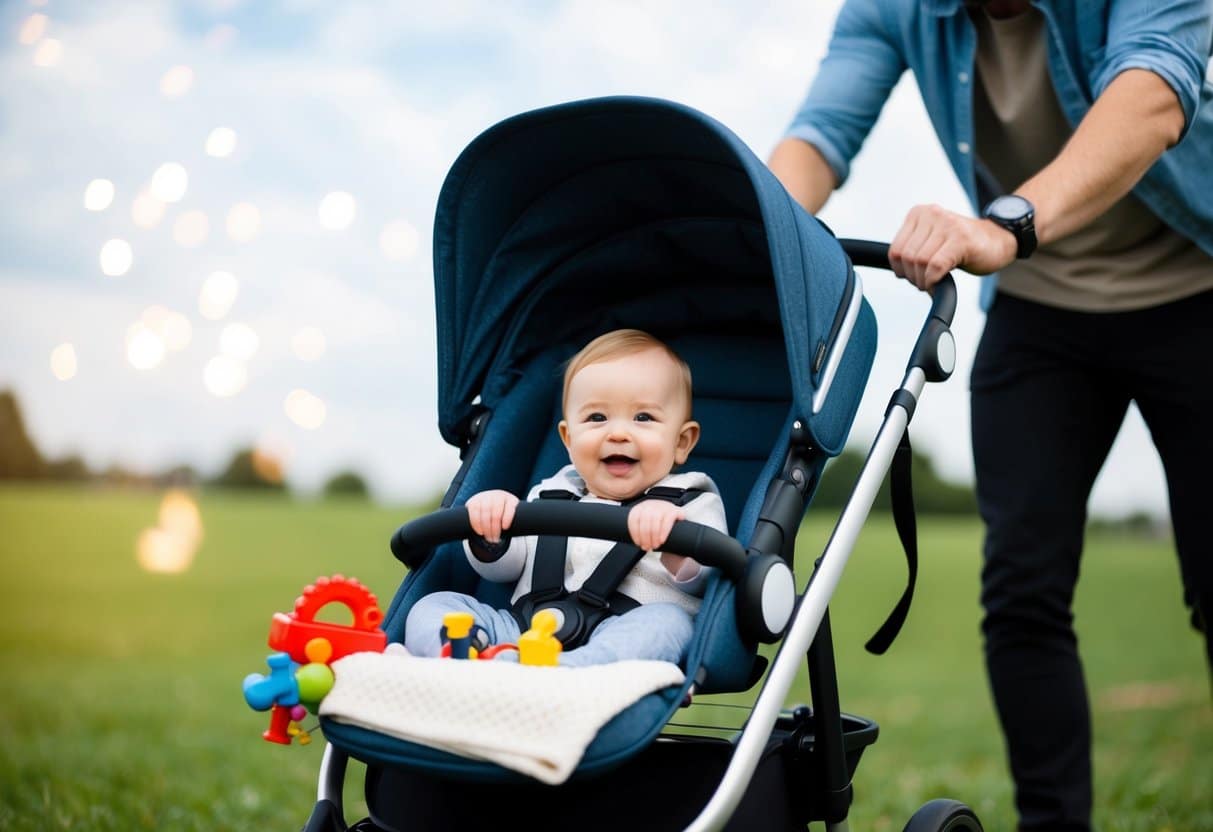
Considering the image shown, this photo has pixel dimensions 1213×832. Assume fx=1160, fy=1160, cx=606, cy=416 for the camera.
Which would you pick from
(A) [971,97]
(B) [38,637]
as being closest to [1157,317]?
(A) [971,97]

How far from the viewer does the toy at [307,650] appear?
1732mm

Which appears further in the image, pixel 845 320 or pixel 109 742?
pixel 109 742

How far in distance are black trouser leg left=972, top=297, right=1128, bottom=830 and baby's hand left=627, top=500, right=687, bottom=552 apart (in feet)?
3.84

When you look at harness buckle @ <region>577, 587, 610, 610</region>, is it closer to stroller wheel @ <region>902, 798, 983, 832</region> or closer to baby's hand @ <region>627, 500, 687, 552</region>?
baby's hand @ <region>627, 500, 687, 552</region>

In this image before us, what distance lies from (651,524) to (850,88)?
144 cm

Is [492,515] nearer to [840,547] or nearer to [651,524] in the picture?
[651,524]

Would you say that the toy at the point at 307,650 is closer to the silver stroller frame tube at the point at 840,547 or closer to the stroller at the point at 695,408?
the stroller at the point at 695,408

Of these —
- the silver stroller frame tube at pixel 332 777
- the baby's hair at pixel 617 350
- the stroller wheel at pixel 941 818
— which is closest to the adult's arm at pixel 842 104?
the baby's hair at pixel 617 350

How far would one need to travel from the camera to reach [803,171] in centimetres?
269

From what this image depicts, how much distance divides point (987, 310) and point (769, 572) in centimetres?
134

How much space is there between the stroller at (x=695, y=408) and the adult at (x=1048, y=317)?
427mm

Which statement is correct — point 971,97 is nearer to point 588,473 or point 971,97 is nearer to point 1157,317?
point 1157,317

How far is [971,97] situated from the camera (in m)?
2.54

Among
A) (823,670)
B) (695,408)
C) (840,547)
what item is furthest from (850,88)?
(823,670)
